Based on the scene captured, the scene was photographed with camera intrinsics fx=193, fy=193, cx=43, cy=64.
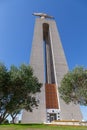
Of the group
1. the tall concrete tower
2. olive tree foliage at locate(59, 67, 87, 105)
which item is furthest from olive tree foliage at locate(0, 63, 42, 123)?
the tall concrete tower

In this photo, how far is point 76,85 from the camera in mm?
35125

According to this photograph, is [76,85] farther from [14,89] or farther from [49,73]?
[49,73]

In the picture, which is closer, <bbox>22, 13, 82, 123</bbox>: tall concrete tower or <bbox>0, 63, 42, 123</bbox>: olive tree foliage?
<bbox>0, 63, 42, 123</bbox>: olive tree foliage

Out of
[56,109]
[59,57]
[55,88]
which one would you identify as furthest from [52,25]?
[56,109]

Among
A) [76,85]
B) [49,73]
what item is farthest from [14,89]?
[49,73]

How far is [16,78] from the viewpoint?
3183 cm

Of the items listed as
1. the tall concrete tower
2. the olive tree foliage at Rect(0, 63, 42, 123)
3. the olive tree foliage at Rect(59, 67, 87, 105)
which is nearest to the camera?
the olive tree foliage at Rect(0, 63, 42, 123)

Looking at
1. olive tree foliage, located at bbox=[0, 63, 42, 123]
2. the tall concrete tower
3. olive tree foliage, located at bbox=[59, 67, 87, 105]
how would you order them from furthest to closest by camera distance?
the tall concrete tower < olive tree foliage, located at bbox=[59, 67, 87, 105] < olive tree foliage, located at bbox=[0, 63, 42, 123]

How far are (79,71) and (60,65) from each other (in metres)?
30.7

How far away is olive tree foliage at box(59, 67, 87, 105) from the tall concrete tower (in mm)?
20926

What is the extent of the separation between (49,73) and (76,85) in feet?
122

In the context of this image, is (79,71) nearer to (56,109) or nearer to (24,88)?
(24,88)

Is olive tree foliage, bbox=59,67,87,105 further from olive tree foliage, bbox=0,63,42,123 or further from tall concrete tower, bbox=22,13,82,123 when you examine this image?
tall concrete tower, bbox=22,13,82,123

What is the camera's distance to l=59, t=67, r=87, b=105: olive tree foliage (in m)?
34.2
